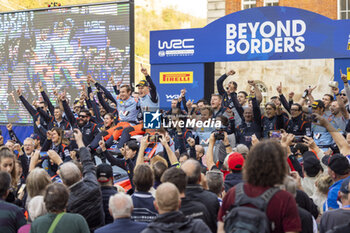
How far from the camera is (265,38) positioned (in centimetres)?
1224

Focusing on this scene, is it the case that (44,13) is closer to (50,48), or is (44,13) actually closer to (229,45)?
(50,48)

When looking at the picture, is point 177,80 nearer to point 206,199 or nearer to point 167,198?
point 206,199

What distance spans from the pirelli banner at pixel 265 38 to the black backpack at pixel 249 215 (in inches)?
359

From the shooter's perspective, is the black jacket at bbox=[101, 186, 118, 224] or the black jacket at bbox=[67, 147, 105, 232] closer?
the black jacket at bbox=[67, 147, 105, 232]

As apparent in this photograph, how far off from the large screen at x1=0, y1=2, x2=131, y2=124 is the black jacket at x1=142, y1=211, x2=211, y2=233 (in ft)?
43.9

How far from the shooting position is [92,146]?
10695 mm

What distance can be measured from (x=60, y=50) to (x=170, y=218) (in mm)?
15199

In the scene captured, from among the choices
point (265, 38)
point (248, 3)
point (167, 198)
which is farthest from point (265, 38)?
point (248, 3)

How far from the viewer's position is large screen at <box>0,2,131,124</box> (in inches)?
672

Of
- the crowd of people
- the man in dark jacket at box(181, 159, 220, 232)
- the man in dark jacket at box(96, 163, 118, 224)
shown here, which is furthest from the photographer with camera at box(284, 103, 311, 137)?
the man in dark jacket at box(181, 159, 220, 232)

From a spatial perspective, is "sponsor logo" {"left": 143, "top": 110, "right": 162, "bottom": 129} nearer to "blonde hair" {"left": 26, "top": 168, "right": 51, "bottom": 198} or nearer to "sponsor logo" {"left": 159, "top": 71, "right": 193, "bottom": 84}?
"sponsor logo" {"left": 159, "top": 71, "right": 193, "bottom": 84}

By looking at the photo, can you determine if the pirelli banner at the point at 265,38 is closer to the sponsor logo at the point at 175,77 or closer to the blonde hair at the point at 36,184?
the sponsor logo at the point at 175,77

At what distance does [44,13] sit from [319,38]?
10.5 meters

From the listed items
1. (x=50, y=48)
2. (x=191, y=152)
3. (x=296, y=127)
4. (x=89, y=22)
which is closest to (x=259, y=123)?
(x=296, y=127)
